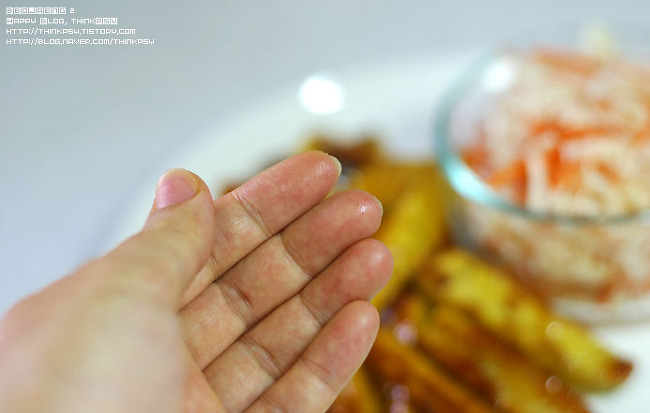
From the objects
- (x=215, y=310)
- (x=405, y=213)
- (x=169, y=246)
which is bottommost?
(x=405, y=213)

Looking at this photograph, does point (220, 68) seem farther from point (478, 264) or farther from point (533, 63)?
point (478, 264)

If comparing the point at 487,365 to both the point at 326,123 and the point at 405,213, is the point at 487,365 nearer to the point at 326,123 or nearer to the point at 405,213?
the point at 405,213

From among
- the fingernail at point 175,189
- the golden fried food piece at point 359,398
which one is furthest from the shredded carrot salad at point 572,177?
the fingernail at point 175,189

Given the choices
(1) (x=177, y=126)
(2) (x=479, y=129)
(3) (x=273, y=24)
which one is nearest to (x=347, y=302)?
(2) (x=479, y=129)

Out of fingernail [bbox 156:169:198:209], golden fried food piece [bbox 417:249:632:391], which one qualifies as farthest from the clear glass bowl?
fingernail [bbox 156:169:198:209]

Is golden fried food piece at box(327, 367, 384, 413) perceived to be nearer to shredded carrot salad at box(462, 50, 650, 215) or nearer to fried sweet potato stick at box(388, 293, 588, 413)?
fried sweet potato stick at box(388, 293, 588, 413)

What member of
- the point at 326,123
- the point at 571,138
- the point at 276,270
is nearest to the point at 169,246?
the point at 276,270
